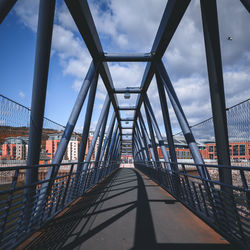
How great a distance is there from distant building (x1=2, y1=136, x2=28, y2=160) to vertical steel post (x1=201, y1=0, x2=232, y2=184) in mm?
4001

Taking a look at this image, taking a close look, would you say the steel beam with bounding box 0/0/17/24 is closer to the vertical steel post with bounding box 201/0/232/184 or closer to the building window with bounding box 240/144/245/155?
the vertical steel post with bounding box 201/0/232/184

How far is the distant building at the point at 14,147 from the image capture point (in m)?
4.69

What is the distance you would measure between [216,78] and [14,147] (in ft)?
15.1

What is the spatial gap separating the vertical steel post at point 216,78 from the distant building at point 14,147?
158 inches

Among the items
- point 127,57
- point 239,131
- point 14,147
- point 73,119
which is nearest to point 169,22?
point 127,57

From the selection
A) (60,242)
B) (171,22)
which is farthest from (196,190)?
(171,22)

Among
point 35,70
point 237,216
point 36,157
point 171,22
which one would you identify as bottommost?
point 237,216

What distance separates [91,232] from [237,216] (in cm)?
210

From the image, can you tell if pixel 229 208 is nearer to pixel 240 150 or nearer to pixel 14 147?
pixel 240 150

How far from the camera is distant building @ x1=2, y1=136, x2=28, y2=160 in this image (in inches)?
185

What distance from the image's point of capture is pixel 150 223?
3699 millimetres

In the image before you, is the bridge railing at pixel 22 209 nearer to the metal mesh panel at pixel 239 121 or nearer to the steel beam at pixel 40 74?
the steel beam at pixel 40 74

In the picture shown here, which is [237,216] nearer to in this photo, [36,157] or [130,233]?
[130,233]

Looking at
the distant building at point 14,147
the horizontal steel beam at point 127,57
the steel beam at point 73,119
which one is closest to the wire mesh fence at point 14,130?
the distant building at point 14,147
